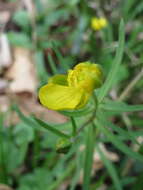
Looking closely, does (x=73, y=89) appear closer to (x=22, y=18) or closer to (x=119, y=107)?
(x=119, y=107)

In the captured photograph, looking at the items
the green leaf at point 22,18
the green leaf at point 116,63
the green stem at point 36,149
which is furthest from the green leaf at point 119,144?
the green leaf at point 22,18

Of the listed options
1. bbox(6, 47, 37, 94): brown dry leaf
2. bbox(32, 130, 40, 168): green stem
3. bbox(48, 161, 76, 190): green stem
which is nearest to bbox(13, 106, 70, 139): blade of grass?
bbox(48, 161, 76, 190): green stem

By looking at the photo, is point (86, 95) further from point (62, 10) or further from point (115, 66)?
point (62, 10)

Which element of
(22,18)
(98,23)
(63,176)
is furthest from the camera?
(22,18)

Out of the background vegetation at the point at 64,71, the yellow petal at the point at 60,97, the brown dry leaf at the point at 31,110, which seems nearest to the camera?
the yellow petal at the point at 60,97

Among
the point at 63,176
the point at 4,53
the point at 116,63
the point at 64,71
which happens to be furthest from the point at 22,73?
the point at 116,63

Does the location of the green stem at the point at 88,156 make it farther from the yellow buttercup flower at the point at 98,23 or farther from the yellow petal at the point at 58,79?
the yellow buttercup flower at the point at 98,23
